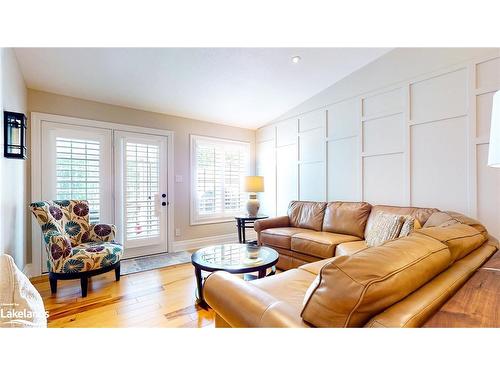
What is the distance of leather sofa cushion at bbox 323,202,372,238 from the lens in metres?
2.81

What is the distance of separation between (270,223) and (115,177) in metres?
2.26

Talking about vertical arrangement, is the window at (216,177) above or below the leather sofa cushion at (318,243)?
above

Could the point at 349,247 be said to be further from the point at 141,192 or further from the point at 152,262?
the point at 141,192

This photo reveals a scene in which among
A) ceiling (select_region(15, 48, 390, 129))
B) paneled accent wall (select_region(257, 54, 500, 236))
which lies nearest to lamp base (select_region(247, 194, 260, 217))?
paneled accent wall (select_region(257, 54, 500, 236))

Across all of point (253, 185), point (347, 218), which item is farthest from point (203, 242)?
point (347, 218)

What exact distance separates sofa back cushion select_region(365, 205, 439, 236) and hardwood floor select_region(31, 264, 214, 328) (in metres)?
2.02

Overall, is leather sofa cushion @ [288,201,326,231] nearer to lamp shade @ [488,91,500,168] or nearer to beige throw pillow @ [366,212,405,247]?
beige throw pillow @ [366,212,405,247]

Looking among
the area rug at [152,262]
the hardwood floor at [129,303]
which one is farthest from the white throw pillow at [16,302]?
the area rug at [152,262]

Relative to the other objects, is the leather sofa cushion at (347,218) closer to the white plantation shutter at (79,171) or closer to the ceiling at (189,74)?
the ceiling at (189,74)

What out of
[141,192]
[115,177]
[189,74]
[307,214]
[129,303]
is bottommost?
[129,303]

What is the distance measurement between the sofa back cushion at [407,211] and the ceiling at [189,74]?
1830 mm

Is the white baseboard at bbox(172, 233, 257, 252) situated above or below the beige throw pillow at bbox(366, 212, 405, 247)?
below

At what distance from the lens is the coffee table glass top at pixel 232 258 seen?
1.95 meters

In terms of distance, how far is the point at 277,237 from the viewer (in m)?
3.03
